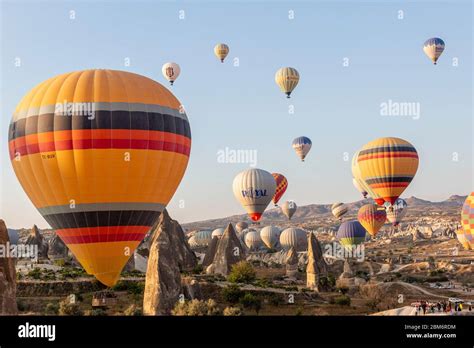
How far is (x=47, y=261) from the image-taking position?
67.2 m

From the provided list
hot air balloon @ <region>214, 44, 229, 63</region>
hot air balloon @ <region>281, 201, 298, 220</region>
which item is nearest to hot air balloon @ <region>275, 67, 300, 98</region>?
hot air balloon @ <region>214, 44, 229, 63</region>

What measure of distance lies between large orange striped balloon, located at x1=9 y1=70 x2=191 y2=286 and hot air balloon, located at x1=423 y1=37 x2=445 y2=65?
51.9 meters

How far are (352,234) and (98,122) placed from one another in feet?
210

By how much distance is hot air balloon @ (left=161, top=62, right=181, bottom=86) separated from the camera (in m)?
70.3

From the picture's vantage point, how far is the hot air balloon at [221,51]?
7631 centimetres

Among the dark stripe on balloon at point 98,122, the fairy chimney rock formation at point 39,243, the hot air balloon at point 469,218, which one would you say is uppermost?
the dark stripe on balloon at point 98,122

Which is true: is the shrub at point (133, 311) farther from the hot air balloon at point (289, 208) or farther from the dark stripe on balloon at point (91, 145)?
the hot air balloon at point (289, 208)

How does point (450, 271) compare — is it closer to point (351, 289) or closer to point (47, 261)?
point (351, 289)

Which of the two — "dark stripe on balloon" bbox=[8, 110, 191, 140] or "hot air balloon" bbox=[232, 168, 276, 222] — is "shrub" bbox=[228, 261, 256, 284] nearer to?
"hot air balloon" bbox=[232, 168, 276, 222]

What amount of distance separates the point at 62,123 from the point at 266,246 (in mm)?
96921

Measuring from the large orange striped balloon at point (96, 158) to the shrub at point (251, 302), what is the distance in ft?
61.1

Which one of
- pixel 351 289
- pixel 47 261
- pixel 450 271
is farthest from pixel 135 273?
pixel 450 271

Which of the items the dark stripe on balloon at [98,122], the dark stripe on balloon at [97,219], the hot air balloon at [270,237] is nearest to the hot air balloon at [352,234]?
the hot air balloon at [270,237]

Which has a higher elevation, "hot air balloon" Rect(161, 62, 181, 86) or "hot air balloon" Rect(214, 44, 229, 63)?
"hot air balloon" Rect(214, 44, 229, 63)
